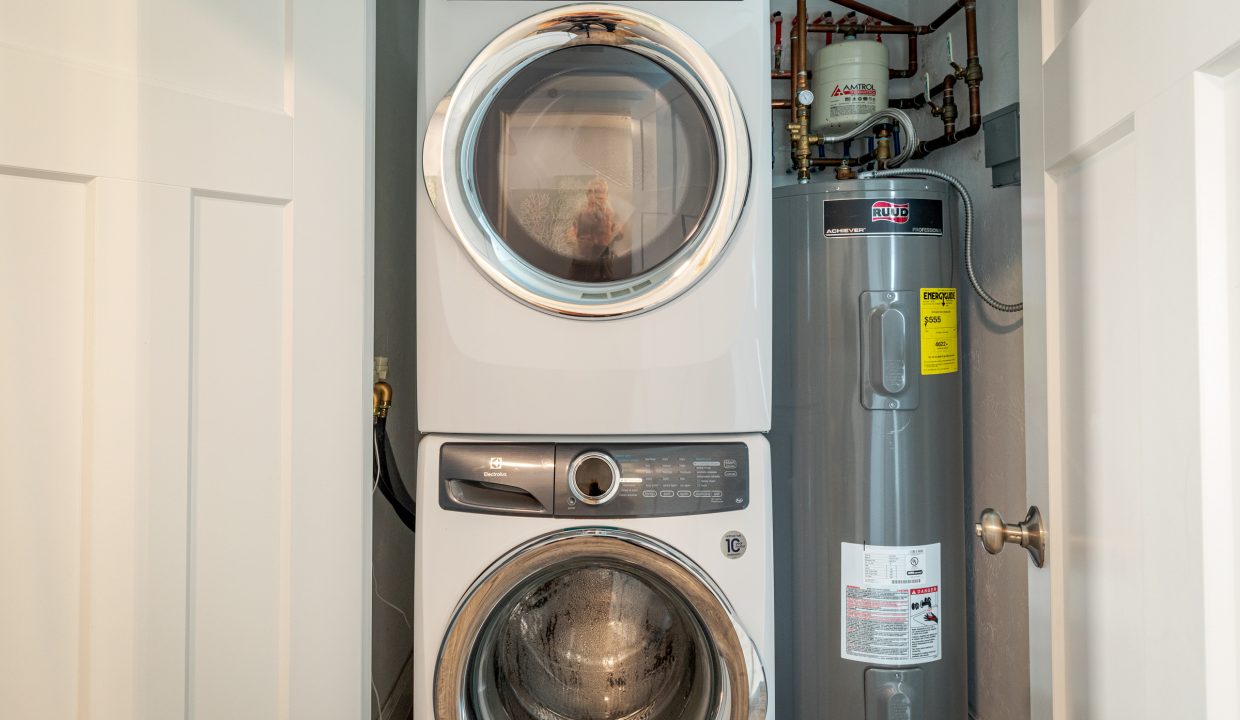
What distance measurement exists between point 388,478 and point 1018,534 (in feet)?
3.33

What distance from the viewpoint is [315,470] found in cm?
100

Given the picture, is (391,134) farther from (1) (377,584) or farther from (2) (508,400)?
(1) (377,584)

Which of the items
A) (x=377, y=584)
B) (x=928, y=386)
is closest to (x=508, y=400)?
(x=377, y=584)

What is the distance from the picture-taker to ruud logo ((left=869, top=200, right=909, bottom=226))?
137 cm

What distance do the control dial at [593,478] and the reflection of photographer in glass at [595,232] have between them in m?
0.30

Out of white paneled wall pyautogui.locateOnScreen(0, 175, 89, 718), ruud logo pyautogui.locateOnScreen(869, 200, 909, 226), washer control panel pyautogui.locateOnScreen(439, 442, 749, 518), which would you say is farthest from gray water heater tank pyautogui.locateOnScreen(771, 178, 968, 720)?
white paneled wall pyautogui.locateOnScreen(0, 175, 89, 718)

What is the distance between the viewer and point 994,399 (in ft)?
4.87

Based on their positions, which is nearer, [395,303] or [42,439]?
[42,439]

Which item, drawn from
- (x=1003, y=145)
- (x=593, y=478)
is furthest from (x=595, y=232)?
(x=1003, y=145)

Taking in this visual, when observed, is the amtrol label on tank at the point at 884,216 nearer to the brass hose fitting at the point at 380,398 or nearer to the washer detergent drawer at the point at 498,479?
the washer detergent drawer at the point at 498,479

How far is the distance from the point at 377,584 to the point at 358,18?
3.40 ft

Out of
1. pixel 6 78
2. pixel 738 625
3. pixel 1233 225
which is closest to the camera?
pixel 1233 225

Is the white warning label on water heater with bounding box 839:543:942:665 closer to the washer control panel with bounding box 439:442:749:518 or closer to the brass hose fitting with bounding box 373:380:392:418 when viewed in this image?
the washer control panel with bounding box 439:442:749:518

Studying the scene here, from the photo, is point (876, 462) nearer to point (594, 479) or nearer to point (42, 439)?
point (594, 479)
